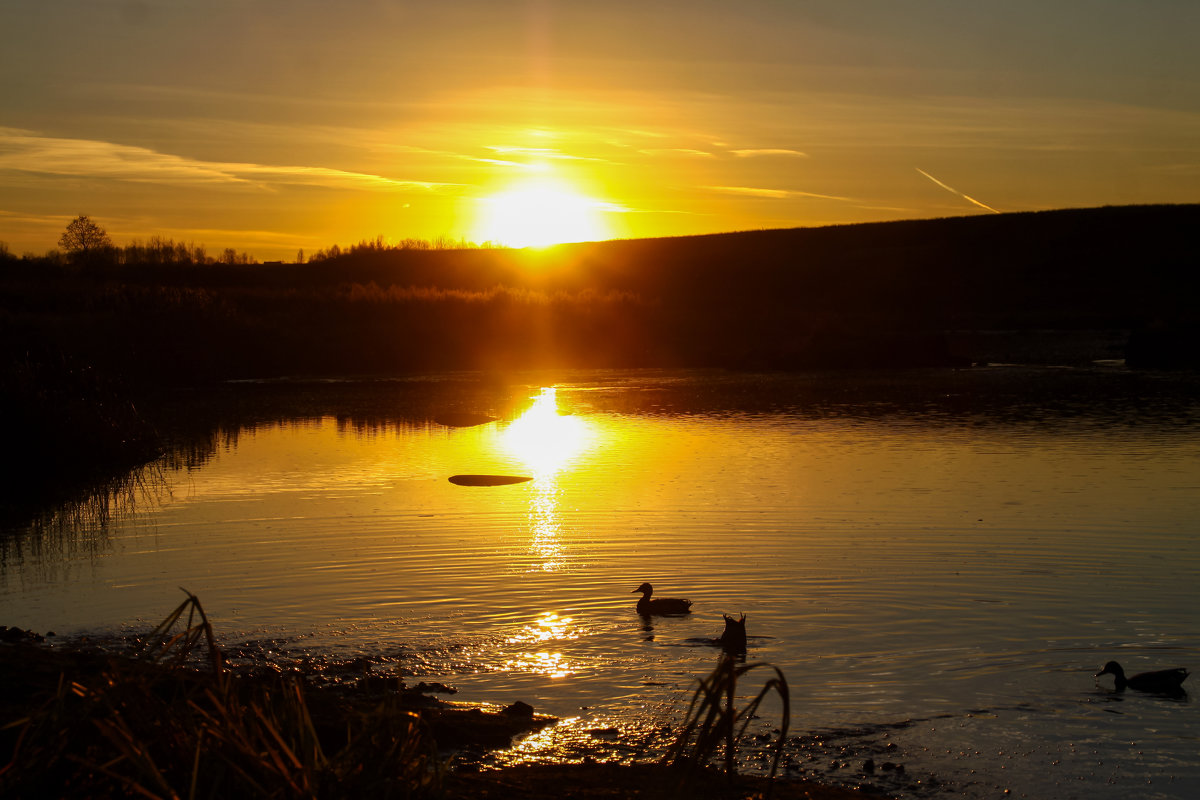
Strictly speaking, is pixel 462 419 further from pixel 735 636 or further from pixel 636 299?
pixel 636 299

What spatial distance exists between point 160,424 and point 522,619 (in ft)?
66.8

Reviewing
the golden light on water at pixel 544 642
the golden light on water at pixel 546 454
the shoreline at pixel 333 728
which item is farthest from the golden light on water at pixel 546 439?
the shoreline at pixel 333 728

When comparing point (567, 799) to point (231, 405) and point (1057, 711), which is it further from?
point (231, 405)

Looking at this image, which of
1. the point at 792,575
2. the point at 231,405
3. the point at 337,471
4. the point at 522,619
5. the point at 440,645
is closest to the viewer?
the point at 440,645

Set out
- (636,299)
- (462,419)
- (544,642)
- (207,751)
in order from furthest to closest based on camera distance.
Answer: (636,299), (462,419), (544,642), (207,751)

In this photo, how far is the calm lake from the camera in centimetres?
768

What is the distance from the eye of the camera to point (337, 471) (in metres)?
20.1

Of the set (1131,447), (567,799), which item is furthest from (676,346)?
(567,799)

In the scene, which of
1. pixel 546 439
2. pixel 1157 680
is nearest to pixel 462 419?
pixel 546 439

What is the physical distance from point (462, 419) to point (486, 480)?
30.2 ft

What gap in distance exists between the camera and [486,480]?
733 inches

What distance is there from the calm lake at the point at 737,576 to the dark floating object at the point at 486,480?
1.40ft

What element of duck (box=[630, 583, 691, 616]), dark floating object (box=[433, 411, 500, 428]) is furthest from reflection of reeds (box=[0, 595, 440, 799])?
dark floating object (box=[433, 411, 500, 428])

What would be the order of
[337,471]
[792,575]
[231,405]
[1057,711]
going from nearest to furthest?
[1057,711] → [792,575] → [337,471] → [231,405]
